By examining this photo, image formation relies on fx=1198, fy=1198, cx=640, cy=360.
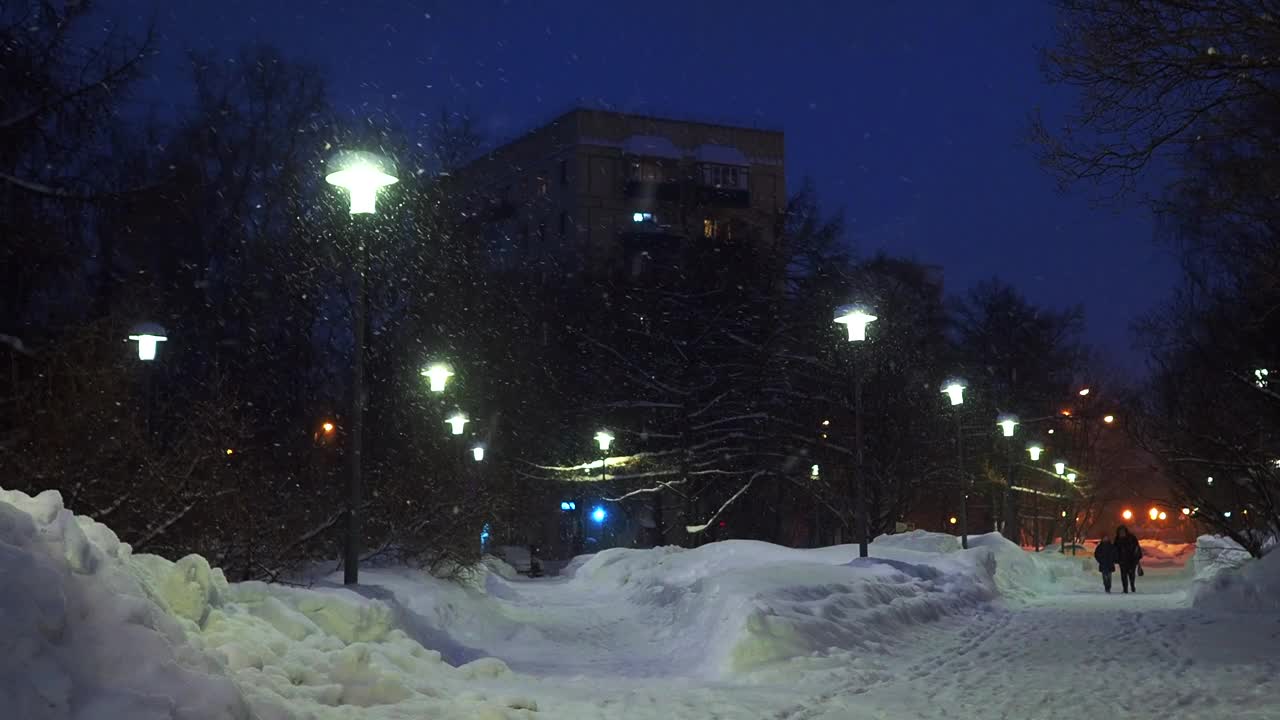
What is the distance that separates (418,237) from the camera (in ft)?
115

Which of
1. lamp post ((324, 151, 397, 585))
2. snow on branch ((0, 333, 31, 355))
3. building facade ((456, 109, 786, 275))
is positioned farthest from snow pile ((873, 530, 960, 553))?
snow on branch ((0, 333, 31, 355))

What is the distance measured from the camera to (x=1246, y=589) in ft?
66.5

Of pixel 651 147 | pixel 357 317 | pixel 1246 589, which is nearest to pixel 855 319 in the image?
pixel 1246 589

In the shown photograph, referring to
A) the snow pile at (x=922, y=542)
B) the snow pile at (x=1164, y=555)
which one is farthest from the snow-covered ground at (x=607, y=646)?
the snow pile at (x=1164, y=555)

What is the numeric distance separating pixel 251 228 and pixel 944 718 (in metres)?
25.5

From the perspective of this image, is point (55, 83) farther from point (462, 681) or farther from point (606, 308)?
point (606, 308)

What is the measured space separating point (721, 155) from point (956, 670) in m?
53.7

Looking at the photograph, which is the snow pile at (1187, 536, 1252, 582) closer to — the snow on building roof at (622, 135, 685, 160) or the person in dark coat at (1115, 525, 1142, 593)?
the person in dark coat at (1115, 525, 1142, 593)

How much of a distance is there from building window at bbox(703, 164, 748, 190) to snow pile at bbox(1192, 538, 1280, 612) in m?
43.7

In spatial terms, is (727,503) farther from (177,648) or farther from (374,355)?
(177,648)

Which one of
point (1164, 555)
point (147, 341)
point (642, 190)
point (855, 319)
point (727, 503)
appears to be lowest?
point (1164, 555)

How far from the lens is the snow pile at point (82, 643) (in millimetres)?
5504

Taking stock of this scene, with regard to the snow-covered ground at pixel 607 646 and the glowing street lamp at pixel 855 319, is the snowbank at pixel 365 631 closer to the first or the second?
the snow-covered ground at pixel 607 646

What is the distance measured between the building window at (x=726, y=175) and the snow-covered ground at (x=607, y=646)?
137ft
